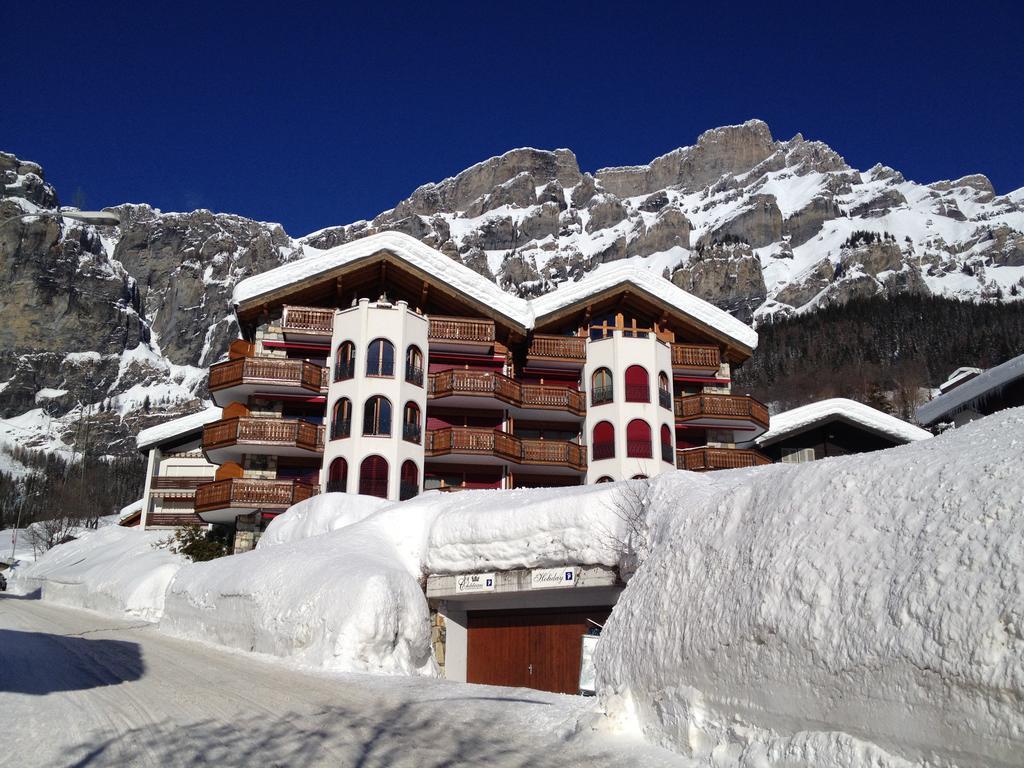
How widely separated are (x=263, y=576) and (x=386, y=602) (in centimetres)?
308

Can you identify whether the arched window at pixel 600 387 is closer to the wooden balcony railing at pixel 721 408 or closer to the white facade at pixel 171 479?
the wooden balcony railing at pixel 721 408

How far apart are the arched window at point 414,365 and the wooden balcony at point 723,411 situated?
36.0ft

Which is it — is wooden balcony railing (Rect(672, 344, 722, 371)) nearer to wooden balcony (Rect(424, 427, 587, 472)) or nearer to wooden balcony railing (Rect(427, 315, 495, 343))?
wooden balcony (Rect(424, 427, 587, 472))

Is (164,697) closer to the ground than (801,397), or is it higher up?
closer to the ground

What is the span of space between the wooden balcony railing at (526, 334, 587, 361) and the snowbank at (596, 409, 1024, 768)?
26601mm

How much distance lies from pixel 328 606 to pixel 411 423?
57.8 feet

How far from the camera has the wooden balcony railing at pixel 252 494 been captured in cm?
2942

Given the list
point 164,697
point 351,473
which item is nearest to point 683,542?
point 164,697

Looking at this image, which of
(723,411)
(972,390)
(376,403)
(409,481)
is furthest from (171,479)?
(972,390)

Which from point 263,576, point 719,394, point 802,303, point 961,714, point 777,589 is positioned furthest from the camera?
point 802,303

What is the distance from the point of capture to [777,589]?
663 centimetres

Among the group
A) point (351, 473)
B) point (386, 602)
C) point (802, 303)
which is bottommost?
point (386, 602)

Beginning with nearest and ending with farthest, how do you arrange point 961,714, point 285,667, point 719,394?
point 961,714 < point 285,667 < point 719,394

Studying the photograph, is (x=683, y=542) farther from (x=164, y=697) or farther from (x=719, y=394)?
(x=719, y=394)
